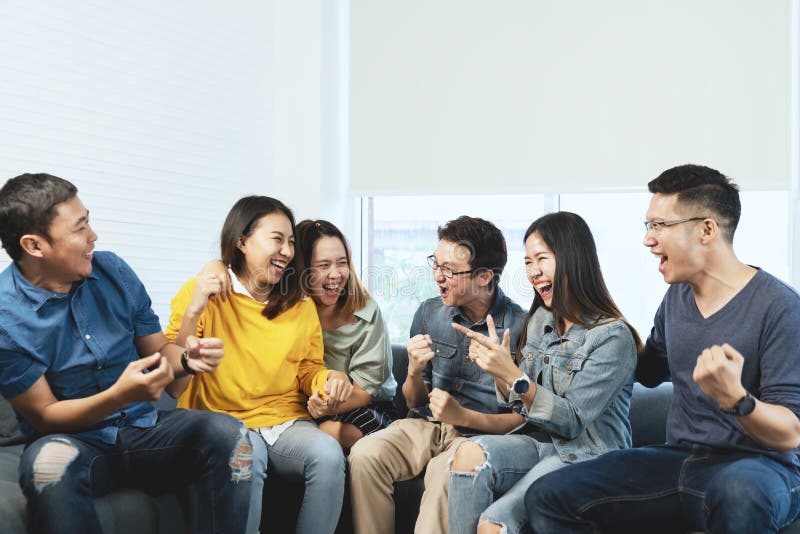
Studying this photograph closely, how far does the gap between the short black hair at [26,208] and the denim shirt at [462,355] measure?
49.8 inches

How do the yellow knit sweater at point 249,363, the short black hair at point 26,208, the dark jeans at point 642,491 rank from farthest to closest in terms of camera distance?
1. the yellow knit sweater at point 249,363
2. the short black hair at point 26,208
3. the dark jeans at point 642,491

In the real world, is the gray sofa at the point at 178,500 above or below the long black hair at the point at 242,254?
below

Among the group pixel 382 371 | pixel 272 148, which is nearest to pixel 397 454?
Result: pixel 382 371

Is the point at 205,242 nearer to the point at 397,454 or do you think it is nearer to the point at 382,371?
the point at 382,371

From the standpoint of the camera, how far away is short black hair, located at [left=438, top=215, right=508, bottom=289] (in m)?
2.65

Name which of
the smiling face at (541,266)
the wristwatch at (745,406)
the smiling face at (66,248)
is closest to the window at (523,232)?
the smiling face at (541,266)

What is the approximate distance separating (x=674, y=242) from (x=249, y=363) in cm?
133

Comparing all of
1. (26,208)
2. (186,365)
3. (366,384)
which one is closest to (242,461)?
(186,365)

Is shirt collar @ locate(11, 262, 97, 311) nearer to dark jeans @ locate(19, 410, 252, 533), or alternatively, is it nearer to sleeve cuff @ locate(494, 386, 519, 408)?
dark jeans @ locate(19, 410, 252, 533)

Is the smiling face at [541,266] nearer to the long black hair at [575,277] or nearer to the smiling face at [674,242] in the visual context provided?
the long black hair at [575,277]

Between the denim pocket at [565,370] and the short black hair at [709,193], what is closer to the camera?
the short black hair at [709,193]

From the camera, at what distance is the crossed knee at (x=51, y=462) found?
1.90m

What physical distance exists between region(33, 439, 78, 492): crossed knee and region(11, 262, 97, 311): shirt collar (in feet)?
1.24

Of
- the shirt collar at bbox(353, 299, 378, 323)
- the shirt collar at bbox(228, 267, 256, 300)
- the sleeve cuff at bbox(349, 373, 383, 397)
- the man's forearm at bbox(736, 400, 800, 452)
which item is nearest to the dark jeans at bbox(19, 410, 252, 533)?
the shirt collar at bbox(228, 267, 256, 300)
